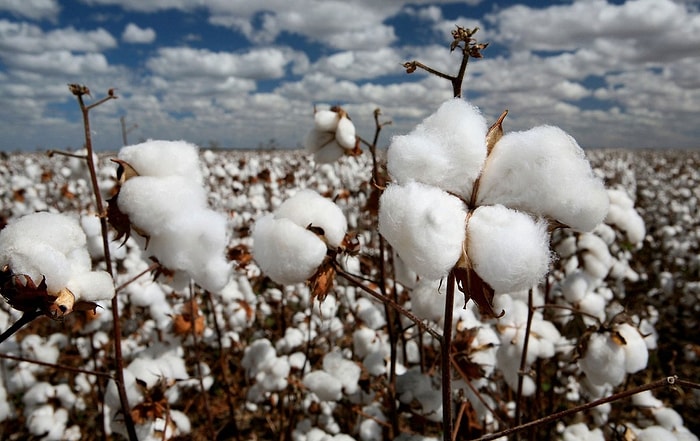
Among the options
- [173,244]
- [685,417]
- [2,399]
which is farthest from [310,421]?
[685,417]

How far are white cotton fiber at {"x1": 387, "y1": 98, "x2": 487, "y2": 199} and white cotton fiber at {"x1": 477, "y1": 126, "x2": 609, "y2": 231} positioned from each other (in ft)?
0.13

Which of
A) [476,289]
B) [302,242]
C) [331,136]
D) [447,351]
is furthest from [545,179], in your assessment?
[331,136]

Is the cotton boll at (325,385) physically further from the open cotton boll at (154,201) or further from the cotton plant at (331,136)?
the open cotton boll at (154,201)

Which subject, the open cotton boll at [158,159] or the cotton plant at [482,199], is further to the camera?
the open cotton boll at [158,159]

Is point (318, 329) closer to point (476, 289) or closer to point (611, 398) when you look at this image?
point (611, 398)

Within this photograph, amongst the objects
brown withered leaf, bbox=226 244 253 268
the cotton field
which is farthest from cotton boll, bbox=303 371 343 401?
brown withered leaf, bbox=226 244 253 268

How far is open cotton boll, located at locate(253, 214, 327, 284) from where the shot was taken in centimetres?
119

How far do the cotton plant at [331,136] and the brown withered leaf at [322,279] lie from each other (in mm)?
1180

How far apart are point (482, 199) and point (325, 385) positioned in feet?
5.62

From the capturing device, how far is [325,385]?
92.6 inches

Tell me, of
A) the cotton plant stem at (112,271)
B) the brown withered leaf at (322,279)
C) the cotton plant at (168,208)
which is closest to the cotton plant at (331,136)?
the cotton plant at (168,208)

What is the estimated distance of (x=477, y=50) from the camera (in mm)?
1028

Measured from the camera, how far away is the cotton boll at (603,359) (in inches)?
68.6

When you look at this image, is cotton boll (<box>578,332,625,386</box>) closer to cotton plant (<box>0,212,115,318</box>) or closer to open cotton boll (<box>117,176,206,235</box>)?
open cotton boll (<box>117,176,206,235</box>)
